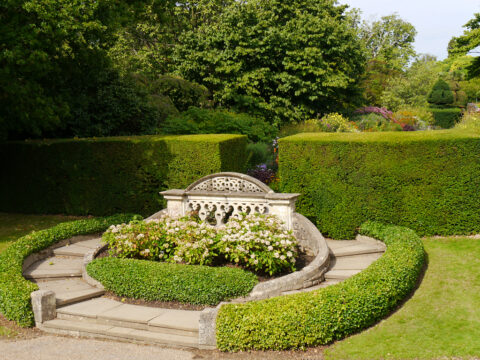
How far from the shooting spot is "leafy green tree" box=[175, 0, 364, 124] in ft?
74.4

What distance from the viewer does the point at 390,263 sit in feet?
23.2

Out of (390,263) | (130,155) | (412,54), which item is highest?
(412,54)

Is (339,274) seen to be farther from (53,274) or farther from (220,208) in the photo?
(53,274)

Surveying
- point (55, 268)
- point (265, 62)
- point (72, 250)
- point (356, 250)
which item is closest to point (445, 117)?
point (265, 62)

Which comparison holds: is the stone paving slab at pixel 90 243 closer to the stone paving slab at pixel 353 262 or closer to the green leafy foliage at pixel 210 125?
the stone paving slab at pixel 353 262

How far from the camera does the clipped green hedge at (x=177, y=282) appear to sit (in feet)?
22.3

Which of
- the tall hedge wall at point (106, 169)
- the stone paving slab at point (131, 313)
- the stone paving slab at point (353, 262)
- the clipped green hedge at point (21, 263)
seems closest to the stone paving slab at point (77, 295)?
the clipped green hedge at point (21, 263)

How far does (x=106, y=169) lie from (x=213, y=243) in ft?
19.7

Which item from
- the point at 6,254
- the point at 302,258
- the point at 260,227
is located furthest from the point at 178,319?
the point at 6,254

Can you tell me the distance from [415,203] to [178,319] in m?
6.30

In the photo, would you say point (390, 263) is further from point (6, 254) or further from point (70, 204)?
point (70, 204)

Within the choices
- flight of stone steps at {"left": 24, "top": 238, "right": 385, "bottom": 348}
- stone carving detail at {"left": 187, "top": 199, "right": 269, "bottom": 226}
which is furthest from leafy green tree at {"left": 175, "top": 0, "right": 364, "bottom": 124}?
flight of stone steps at {"left": 24, "top": 238, "right": 385, "bottom": 348}

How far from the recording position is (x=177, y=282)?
6.96 metres

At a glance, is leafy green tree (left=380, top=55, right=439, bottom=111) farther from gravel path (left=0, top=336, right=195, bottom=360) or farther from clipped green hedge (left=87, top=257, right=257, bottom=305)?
gravel path (left=0, top=336, right=195, bottom=360)
